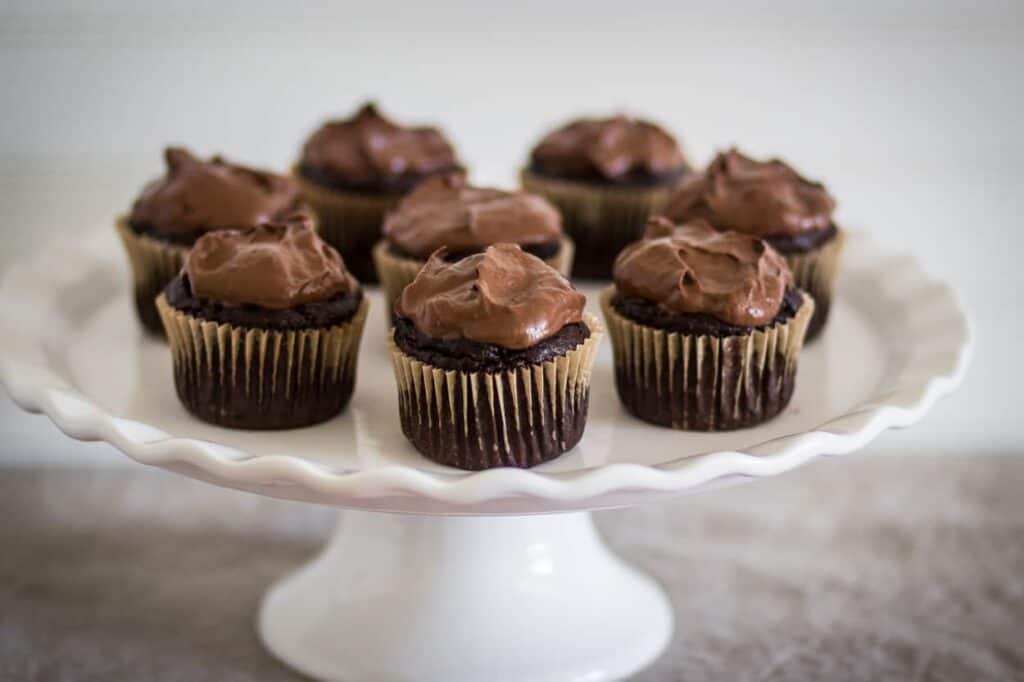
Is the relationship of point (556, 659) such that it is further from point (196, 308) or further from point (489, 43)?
point (489, 43)

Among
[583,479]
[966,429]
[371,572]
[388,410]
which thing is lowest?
[966,429]

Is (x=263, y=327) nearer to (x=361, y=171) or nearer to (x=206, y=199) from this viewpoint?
(x=206, y=199)

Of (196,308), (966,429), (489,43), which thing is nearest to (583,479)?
(196,308)

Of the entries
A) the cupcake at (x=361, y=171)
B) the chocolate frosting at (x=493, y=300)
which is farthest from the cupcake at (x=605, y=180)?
the chocolate frosting at (x=493, y=300)

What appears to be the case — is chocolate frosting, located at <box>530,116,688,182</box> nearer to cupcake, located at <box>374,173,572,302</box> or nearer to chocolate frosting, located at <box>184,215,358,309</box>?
cupcake, located at <box>374,173,572,302</box>

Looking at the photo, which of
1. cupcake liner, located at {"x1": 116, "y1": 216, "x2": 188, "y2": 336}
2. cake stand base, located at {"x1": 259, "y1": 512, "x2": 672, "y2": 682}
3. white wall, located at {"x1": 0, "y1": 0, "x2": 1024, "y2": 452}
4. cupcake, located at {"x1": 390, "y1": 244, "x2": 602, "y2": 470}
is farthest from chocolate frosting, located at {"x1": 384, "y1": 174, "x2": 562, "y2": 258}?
white wall, located at {"x1": 0, "y1": 0, "x2": 1024, "y2": 452}

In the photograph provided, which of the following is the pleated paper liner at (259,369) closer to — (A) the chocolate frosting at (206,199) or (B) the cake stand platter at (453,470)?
(B) the cake stand platter at (453,470)

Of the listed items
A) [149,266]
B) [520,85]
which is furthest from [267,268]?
[520,85]
